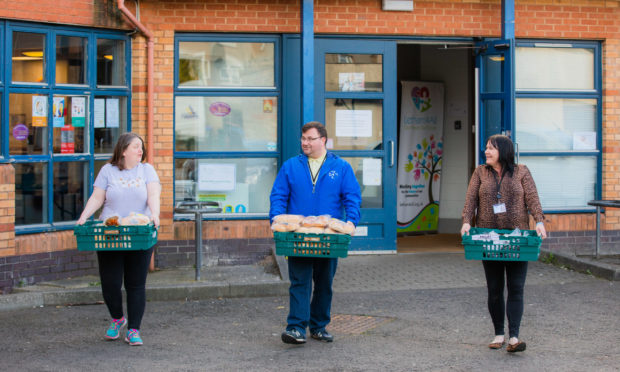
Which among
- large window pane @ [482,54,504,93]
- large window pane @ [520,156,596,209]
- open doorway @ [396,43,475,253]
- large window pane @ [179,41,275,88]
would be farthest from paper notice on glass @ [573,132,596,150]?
large window pane @ [179,41,275,88]

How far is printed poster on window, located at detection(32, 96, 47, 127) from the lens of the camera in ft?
31.8

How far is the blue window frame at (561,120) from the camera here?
11.8 metres

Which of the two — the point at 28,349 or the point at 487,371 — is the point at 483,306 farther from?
the point at 28,349

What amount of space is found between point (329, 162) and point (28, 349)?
2883 mm

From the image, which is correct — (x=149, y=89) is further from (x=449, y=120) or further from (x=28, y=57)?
(x=449, y=120)

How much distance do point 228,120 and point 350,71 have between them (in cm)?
175

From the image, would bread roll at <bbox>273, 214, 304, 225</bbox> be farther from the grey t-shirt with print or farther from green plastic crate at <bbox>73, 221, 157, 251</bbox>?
the grey t-shirt with print

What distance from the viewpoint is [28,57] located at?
964 cm

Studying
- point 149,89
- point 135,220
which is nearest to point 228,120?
point 149,89

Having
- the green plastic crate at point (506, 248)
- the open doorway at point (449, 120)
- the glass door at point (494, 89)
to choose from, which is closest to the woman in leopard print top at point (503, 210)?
the green plastic crate at point (506, 248)

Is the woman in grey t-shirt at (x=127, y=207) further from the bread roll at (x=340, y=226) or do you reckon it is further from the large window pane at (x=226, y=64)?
the large window pane at (x=226, y=64)

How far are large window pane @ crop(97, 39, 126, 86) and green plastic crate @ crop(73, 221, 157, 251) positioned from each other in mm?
3991

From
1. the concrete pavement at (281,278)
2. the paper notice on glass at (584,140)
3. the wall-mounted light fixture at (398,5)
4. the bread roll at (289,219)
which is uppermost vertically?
the wall-mounted light fixture at (398,5)

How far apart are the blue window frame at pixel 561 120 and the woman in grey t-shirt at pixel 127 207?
627 centimetres
